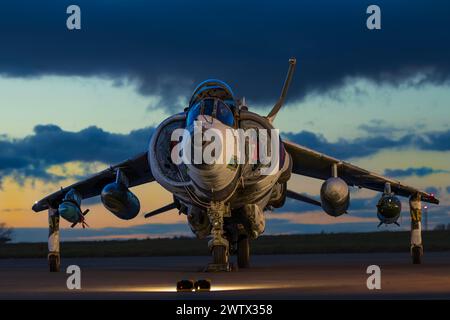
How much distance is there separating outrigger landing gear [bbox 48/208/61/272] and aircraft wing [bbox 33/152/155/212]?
0.33 metres

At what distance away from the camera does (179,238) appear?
7481 cm

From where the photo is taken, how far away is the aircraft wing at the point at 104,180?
1051 inches

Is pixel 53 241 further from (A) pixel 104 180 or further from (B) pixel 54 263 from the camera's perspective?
(A) pixel 104 180

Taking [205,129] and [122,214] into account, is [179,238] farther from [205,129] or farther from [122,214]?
[205,129]

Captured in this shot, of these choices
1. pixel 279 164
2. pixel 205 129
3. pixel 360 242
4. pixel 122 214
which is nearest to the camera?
pixel 205 129

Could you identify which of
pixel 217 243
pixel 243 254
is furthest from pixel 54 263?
pixel 217 243

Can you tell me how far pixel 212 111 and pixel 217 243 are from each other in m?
2.99

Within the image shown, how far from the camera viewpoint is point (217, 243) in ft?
69.4

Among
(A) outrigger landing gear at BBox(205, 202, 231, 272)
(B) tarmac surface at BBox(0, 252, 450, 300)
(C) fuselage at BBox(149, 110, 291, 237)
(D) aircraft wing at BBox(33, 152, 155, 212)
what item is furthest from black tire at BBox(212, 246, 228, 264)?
(D) aircraft wing at BBox(33, 152, 155, 212)

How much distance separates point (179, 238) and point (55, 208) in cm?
4685

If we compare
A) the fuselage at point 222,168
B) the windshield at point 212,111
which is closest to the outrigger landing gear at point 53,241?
the fuselage at point 222,168

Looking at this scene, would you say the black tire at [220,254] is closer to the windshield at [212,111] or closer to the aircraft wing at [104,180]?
the windshield at [212,111]

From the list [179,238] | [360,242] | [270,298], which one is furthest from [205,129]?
[179,238]

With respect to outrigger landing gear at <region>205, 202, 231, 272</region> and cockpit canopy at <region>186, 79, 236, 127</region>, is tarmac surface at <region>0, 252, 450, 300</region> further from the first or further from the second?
cockpit canopy at <region>186, 79, 236, 127</region>
